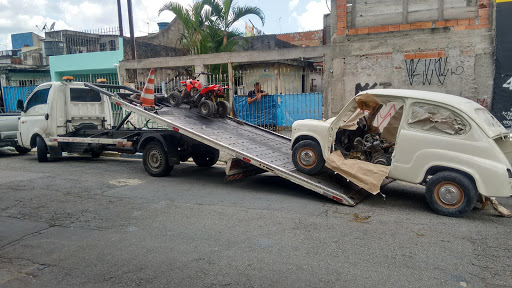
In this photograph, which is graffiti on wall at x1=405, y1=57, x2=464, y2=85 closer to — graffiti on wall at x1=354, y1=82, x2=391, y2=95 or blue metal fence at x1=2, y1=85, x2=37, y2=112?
graffiti on wall at x1=354, y1=82, x2=391, y2=95

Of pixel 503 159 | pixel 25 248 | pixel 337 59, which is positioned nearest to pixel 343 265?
pixel 503 159

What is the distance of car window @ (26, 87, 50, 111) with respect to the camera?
35.0ft

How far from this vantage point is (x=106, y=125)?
1148 cm

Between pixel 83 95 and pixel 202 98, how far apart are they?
4201mm

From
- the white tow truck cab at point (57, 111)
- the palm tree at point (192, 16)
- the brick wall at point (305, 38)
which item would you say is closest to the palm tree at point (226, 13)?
the palm tree at point (192, 16)

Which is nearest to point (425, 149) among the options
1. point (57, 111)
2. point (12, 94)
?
point (57, 111)

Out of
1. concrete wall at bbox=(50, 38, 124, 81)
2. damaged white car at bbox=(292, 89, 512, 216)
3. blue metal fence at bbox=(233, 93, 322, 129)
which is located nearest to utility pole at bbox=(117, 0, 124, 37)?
concrete wall at bbox=(50, 38, 124, 81)

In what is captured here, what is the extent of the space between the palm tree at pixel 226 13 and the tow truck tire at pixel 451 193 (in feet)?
42.3

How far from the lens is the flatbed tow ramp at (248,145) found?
252 inches

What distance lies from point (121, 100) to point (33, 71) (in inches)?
626

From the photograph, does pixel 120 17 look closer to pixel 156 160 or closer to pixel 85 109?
pixel 85 109

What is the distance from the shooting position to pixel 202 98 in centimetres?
895

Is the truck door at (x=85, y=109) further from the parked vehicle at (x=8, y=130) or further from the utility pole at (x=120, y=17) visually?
the utility pole at (x=120, y=17)

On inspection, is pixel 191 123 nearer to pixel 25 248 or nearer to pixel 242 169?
pixel 242 169
